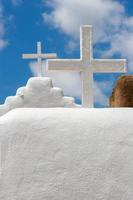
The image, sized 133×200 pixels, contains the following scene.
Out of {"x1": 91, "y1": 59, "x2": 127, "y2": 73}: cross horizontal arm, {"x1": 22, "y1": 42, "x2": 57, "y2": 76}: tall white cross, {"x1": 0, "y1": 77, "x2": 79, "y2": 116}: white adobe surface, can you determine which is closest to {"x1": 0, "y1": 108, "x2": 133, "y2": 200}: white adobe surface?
{"x1": 0, "y1": 77, "x2": 79, "y2": 116}: white adobe surface

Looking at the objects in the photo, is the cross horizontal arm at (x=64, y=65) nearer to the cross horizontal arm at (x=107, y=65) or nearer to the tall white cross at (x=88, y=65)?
the tall white cross at (x=88, y=65)

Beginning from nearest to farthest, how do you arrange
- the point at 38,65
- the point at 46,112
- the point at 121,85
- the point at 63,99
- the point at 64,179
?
the point at 64,179 → the point at 46,112 → the point at 121,85 → the point at 63,99 → the point at 38,65

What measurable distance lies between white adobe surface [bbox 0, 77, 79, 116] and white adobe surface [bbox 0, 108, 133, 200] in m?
1.44

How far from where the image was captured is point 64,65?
779cm

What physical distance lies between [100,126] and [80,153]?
443 mm

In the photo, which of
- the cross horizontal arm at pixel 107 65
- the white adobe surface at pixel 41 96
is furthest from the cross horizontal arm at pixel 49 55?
the white adobe surface at pixel 41 96

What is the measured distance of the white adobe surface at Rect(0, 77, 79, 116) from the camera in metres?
7.22

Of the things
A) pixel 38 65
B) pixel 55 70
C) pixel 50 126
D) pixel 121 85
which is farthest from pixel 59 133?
pixel 38 65

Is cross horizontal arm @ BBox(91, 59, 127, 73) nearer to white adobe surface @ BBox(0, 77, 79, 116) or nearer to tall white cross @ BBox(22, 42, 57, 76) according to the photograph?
white adobe surface @ BBox(0, 77, 79, 116)

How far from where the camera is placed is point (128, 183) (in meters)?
Result: 5.48

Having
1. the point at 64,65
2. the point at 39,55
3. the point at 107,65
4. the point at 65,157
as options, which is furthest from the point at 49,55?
the point at 65,157

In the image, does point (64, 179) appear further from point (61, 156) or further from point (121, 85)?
point (121, 85)

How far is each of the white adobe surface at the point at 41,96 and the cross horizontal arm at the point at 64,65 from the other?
1.30 ft

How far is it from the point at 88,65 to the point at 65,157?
2901 mm
